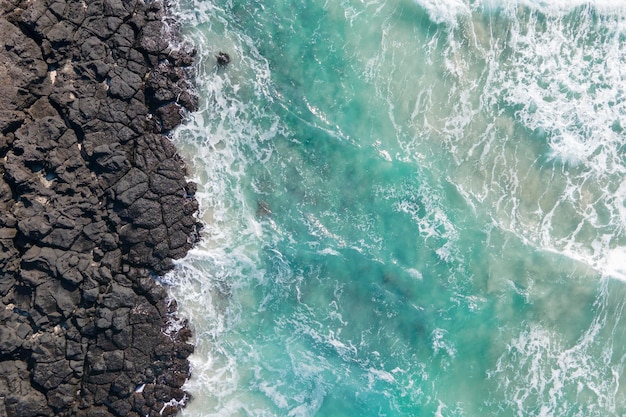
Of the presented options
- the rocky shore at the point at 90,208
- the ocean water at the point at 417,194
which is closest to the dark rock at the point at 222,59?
the ocean water at the point at 417,194

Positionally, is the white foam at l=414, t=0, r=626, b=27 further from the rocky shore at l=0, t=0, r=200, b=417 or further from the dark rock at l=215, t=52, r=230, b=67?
the rocky shore at l=0, t=0, r=200, b=417

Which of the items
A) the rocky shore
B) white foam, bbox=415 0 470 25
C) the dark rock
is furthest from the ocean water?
the rocky shore

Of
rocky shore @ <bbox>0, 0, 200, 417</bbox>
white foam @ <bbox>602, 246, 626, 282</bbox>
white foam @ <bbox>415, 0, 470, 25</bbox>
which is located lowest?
rocky shore @ <bbox>0, 0, 200, 417</bbox>

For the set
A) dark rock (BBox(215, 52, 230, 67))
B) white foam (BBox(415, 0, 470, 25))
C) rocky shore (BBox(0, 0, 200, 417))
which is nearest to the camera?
rocky shore (BBox(0, 0, 200, 417))

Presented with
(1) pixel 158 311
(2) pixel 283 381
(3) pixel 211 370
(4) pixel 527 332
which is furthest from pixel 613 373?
(1) pixel 158 311

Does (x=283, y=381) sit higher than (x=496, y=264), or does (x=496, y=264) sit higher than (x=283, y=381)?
(x=496, y=264)

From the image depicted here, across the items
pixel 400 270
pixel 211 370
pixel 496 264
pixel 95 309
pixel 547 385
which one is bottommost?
pixel 211 370

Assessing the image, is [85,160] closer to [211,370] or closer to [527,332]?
[211,370]
